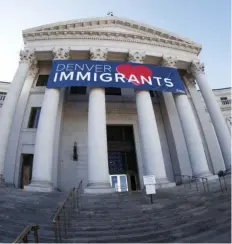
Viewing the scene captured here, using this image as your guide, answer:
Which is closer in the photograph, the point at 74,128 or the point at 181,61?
the point at 74,128

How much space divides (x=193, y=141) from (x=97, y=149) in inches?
280

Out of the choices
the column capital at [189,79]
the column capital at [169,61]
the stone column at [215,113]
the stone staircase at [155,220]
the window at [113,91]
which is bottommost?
the stone staircase at [155,220]

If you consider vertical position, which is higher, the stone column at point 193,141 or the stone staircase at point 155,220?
the stone column at point 193,141

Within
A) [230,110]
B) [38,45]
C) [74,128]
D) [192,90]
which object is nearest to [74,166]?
[74,128]

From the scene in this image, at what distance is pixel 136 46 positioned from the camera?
20.0 meters

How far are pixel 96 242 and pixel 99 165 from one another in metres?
7.17

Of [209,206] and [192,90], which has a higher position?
[192,90]

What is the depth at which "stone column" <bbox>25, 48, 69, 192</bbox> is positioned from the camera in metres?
12.5

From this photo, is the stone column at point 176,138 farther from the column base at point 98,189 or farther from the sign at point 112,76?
the column base at point 98,189

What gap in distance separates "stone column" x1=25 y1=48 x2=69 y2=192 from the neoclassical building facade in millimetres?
61

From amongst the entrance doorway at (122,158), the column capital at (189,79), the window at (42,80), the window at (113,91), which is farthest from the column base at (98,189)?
the column capital at (189,79)

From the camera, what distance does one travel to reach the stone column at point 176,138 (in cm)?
1714

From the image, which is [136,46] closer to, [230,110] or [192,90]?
[192,90]

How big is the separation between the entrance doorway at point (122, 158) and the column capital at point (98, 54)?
6.06 meters
